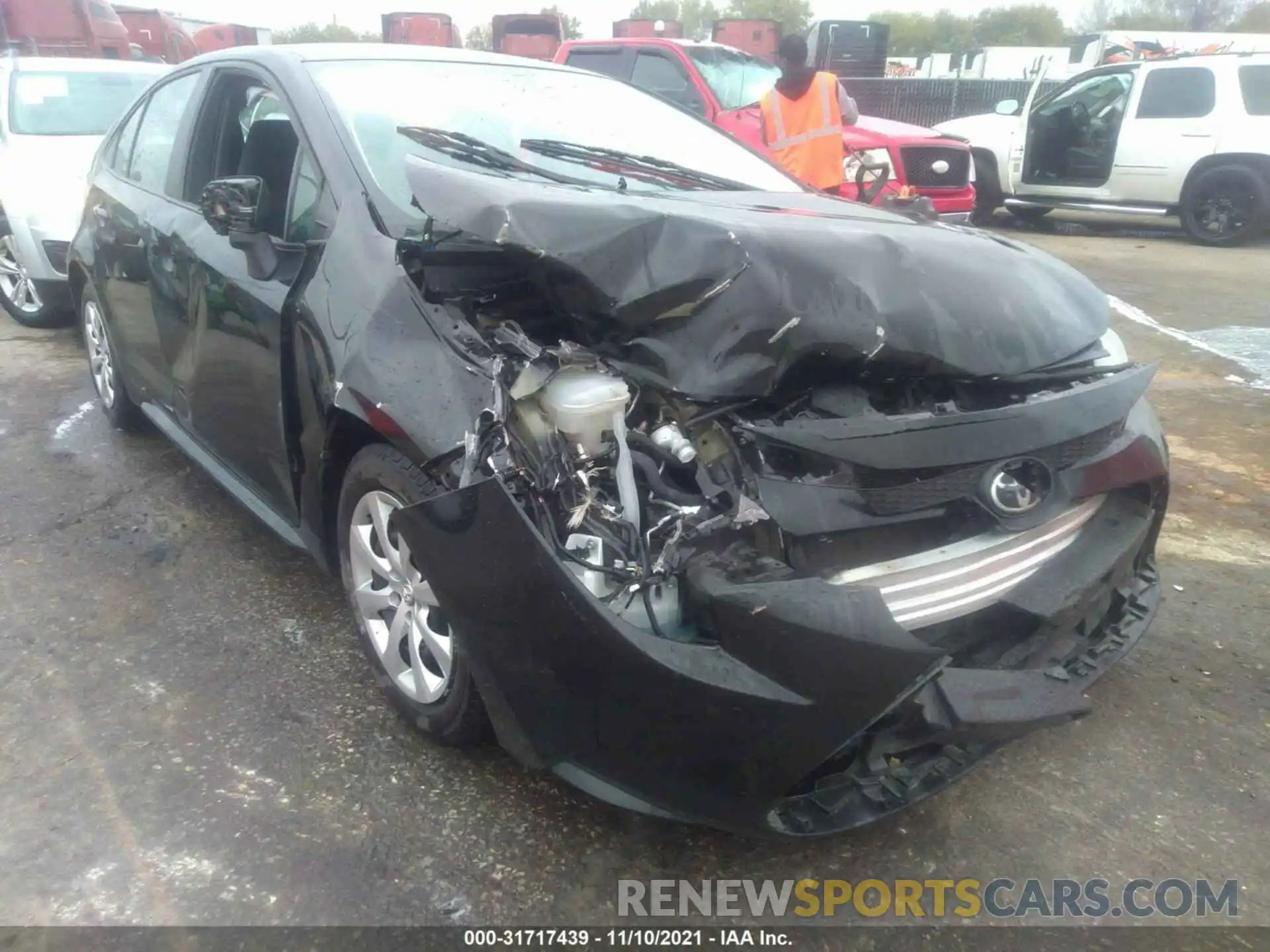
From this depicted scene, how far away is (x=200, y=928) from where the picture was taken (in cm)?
206

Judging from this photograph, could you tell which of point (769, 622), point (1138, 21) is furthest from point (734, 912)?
point (1138, 21)

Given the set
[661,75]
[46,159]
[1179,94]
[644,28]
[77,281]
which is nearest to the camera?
Result: [77,281]

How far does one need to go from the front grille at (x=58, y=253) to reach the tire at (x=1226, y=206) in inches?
419

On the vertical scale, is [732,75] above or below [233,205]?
below

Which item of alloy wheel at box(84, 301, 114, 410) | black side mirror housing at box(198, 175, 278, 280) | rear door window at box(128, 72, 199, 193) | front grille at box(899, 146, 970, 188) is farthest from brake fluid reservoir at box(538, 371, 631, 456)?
front grille at box(899, 146, 970, 188)

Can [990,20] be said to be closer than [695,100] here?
No

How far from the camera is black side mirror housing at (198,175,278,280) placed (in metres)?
Answer: 2.83

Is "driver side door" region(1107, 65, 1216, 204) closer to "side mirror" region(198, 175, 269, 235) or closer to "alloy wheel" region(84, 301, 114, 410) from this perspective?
"alloy wheel" region(84, 301, 114, 410)

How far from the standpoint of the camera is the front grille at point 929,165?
27.7 feet

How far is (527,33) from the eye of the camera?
2047cm

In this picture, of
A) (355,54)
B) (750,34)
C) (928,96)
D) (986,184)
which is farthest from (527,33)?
(355,54)

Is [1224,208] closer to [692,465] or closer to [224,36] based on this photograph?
[692,465]

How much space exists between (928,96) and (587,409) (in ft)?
68.5

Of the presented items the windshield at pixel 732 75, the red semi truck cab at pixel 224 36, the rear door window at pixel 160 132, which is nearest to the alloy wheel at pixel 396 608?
the rear door window at pixel 160 132
